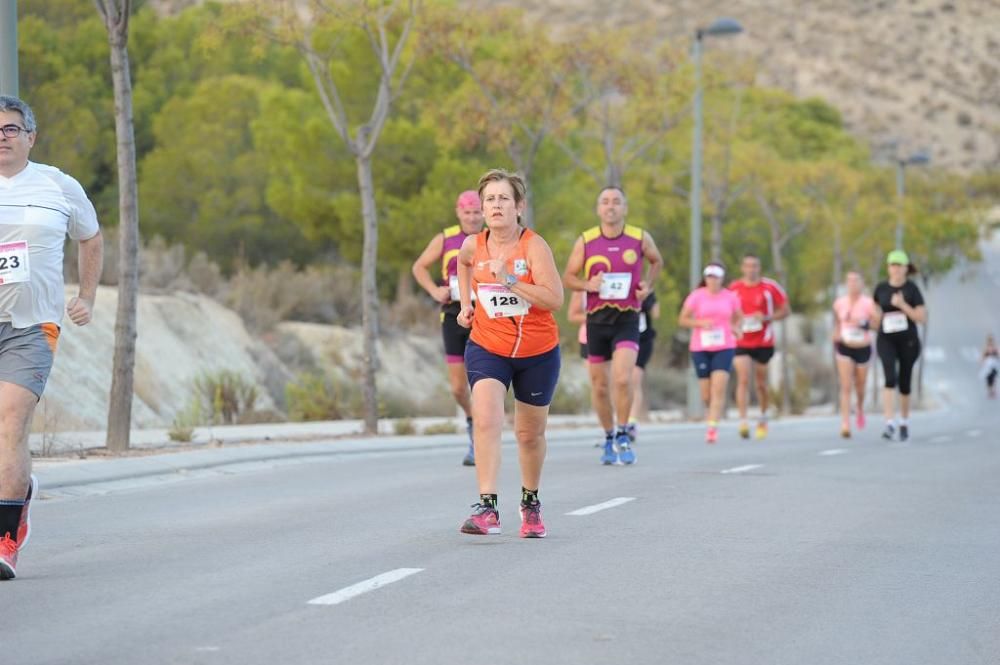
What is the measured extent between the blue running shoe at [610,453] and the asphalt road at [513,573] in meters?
1.07

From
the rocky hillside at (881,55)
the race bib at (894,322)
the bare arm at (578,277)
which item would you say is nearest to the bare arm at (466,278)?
the bare arm at (578,277)

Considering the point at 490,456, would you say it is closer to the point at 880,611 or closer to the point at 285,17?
the point at 880,611

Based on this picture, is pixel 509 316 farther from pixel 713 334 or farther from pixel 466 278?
pixel 713 334

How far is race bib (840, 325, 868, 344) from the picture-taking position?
24281mm

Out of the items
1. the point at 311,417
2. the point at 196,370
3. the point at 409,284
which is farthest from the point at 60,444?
the point at 409,284

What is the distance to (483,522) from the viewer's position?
421 inches

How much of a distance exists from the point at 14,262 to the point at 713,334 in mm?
14044

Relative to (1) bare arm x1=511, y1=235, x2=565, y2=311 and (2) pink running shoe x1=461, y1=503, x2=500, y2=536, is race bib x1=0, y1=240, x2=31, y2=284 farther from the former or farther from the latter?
(2) pink running shoe x1=461, y1=503, x2=500, y2=536

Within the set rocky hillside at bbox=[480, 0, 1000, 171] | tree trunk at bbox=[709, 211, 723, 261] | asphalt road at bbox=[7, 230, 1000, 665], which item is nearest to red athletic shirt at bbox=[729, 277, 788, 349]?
asphalt road at bbox=[7, 230, 1000, 665]

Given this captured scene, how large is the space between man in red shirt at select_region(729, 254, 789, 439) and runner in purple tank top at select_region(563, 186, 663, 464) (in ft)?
23.2

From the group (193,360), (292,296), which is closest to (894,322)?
(193,360)

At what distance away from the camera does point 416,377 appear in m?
39.3

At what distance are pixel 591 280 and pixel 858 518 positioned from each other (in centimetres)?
401

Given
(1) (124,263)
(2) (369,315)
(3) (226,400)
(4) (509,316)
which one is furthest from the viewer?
(3) (226,400)
